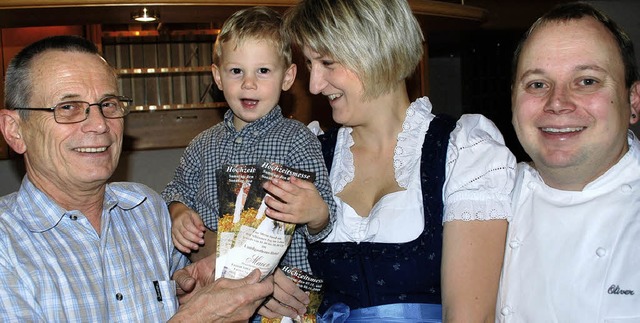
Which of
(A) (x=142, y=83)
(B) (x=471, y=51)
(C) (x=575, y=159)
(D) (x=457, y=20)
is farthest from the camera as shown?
(B) (x=471, y=51)

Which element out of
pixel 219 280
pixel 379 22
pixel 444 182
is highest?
pixel 379 22

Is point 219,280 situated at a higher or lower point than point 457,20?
lower

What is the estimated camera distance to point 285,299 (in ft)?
6.45

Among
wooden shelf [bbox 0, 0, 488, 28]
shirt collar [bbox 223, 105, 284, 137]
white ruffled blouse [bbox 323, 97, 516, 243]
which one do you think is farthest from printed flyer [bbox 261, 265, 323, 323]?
wooden shelf [bbox 0, 0, 488, 28]

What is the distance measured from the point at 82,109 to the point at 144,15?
1.44ft

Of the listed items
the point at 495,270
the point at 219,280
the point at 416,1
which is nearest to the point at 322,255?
the point at 219,280

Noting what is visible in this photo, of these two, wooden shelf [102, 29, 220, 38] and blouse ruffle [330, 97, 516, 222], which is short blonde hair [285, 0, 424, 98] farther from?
wooden shelf [102, 29, 220, 38]

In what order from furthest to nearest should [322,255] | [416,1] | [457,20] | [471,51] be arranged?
[471,51]
[457,20]
[416,1]
[322,255]

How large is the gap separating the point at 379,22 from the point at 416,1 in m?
0.51

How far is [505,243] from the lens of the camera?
6.08 ft

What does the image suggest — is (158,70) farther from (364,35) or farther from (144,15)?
(364,35)

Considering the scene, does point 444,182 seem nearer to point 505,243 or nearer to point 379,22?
point 505,243

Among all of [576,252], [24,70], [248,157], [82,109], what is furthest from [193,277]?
[576,252]

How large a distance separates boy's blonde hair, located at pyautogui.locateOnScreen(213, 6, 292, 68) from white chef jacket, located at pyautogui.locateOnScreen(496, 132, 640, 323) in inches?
30.3
